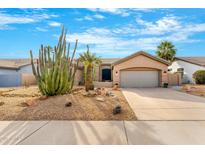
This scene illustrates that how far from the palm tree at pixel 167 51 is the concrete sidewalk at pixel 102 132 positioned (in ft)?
87.5

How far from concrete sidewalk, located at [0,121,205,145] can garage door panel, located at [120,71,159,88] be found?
50.6ft

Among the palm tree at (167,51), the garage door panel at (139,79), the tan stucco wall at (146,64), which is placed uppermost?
the palm tree at (167,51)

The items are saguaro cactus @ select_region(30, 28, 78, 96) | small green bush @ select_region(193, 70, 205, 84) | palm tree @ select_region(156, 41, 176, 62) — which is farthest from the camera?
palm tree @ select_region(156, 41, 176, 62)

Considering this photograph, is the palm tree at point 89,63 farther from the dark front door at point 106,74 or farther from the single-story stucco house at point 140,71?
the dark front door at point 106,74

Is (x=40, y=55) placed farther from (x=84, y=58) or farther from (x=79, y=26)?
(x=84, y=58)

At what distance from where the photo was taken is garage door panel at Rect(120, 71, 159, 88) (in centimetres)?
2164

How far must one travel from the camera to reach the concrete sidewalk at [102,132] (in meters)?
4.68

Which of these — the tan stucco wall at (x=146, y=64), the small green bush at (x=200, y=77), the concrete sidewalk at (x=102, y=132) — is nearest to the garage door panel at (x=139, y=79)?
the tan stucco wall at (x=146, y=64)

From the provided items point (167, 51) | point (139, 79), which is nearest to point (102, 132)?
point (139, 79)

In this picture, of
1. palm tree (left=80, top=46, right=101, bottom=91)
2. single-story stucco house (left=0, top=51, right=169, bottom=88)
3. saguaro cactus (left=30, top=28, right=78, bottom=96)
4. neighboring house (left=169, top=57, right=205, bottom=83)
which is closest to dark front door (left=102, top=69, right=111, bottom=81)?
single-story stucco house (left=0, top=51, right=169, bottom=88)

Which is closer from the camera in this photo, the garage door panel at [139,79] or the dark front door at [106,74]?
the garage door panel at [139,79]

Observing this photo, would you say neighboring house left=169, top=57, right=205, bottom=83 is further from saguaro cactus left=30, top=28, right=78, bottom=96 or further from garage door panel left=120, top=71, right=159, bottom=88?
saguaro cactus left=30, top=28, right=78, bottom=96
